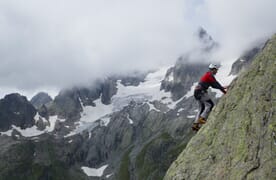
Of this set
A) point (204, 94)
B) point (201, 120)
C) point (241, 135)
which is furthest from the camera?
point (201, 120)

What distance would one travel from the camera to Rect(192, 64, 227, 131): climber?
26.0 meters

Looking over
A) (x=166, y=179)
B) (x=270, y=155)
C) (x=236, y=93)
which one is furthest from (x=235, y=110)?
(x=166, y=179)

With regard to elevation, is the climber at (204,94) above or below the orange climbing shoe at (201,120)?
above

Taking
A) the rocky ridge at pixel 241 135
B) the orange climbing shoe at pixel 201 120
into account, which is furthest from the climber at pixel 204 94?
the rocky ridge at pixel 241 135

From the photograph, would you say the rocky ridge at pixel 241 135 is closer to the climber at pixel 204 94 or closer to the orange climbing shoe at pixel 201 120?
the climber at pixel 204 94

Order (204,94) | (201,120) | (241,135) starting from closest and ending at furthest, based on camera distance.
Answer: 1. (241,135)
2. (204,94)
3. (201,120)

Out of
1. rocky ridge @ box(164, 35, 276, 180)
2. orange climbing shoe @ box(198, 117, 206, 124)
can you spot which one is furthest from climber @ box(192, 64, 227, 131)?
rocky ridge @ box(164, 35, 276, 180)

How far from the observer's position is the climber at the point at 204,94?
85.2ft

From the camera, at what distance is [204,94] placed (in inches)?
1072

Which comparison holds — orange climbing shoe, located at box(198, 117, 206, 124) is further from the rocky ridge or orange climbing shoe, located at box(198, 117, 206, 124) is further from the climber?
the rocky ridge

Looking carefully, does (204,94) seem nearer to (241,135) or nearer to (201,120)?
(201,120)

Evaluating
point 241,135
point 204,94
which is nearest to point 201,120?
point 204,94

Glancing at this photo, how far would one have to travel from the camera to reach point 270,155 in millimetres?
19203

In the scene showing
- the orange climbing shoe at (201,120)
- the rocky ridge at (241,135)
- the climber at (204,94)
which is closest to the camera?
the rocky ridge at (241,135)
